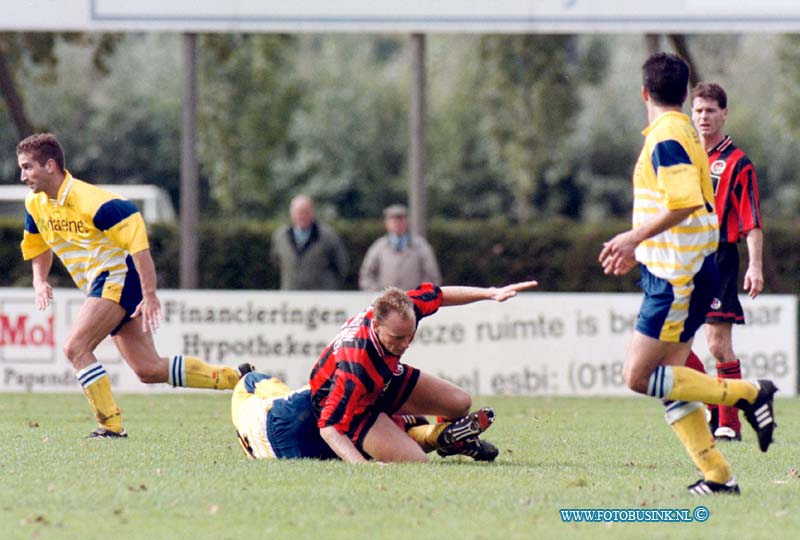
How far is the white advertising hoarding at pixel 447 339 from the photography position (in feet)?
49.4

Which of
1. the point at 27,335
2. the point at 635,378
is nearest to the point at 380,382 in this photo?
the point at 635,378

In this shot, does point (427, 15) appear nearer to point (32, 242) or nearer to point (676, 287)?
point (32, 242)

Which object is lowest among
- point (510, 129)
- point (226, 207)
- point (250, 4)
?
point (226, 207)

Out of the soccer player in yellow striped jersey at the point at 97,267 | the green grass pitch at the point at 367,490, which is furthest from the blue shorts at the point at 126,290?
the green grass pitch at the point at 367,490

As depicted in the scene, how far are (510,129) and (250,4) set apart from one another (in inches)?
610

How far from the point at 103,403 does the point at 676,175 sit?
4.87 metres

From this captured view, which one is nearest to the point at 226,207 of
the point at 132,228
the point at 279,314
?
the point at 279,314

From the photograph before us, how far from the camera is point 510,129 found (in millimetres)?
32062

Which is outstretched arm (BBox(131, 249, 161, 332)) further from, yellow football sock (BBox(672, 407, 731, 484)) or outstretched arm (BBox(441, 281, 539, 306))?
yellow football sock (BBox(672, 407, 731, 484))

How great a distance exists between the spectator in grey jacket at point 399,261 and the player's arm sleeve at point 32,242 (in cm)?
621

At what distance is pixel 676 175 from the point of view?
639 centimetres

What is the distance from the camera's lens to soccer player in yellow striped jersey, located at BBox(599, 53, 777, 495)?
6.53m

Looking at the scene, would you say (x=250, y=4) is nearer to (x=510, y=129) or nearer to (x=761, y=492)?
(x=761, y=492)

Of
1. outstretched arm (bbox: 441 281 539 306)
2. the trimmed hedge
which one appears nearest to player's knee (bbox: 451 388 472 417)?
outstretched arm (bbox: 441 281 539 306)
